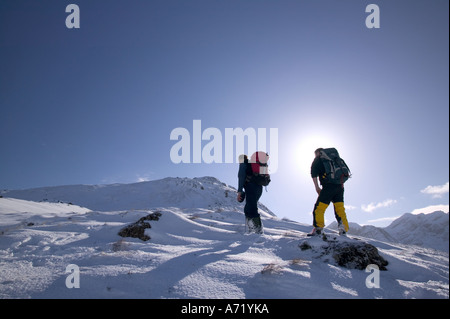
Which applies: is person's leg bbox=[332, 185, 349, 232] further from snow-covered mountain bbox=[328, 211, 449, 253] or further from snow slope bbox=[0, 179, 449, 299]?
snow-covered mountain bbox=[328, 211, 449, 253]

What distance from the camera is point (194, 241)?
4469mm

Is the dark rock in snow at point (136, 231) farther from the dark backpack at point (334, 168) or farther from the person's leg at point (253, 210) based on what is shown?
the dark backpack at point (334, 168)

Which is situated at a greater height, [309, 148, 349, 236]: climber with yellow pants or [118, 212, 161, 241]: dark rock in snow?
[309, 148, 349, 236]: climber with yellow pants

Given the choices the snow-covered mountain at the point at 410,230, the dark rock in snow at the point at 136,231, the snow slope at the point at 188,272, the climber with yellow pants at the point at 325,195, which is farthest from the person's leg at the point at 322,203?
the snow-covered mountain at the point at 410,230

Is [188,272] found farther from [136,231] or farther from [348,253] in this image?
[136,231]

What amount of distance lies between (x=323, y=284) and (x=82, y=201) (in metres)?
28.9

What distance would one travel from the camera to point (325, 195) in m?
4.66

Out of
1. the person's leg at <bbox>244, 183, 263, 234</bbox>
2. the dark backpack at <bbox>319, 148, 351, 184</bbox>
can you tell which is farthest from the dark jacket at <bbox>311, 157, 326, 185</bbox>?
the person's leg at <bbox>244, 183, 263, 234</bbox>

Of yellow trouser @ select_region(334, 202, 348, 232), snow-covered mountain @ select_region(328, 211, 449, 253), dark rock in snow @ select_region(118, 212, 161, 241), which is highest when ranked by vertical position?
yellow trouser @ select_region(334, 202, 348, 232)

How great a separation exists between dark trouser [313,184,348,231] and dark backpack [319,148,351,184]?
0.14 meters

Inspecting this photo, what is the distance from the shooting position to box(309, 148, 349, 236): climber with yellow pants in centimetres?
462

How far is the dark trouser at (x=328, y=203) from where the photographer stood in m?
4.58

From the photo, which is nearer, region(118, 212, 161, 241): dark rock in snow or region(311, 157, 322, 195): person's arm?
region(118, 212, 161, 241): dark rock in snow
